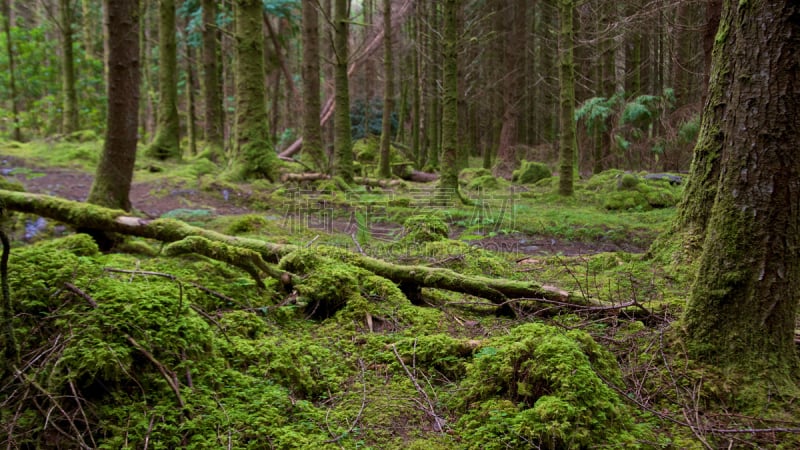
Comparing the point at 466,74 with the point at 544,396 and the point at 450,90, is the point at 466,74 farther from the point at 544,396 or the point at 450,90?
the point at 544,396

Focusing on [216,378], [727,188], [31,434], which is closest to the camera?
[31,434]

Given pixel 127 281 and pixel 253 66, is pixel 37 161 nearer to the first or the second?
pixel 253 66

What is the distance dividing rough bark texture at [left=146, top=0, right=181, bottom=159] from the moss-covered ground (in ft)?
32.9

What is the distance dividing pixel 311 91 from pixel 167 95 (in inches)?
169

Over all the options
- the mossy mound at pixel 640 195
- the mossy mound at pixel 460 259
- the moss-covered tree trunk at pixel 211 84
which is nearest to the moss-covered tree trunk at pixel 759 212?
the mossy mound at pixel 460 259

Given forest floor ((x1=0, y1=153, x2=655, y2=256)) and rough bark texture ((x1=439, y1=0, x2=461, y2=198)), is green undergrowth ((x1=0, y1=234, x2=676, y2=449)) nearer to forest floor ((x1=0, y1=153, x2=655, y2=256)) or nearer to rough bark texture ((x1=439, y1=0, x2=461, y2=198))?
forest floor ((x1=0, y1=153, x2=655, y2=256))

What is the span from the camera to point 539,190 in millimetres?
14398

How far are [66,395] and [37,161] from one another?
1208 centimetres

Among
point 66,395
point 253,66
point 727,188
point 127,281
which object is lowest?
point 66,395

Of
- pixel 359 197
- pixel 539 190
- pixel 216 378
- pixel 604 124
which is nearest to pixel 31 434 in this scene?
pixel 216 378

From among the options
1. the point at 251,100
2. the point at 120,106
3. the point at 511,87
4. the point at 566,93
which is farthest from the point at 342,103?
the point at 511,87

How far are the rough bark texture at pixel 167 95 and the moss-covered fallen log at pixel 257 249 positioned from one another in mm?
9455

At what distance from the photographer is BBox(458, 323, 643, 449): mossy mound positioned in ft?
7.37

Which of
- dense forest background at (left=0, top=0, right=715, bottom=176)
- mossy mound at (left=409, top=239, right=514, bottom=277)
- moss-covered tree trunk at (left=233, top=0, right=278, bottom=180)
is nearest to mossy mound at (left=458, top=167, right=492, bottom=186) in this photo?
dense forest background at (left=0, top=0, right=715, bottom=176)
